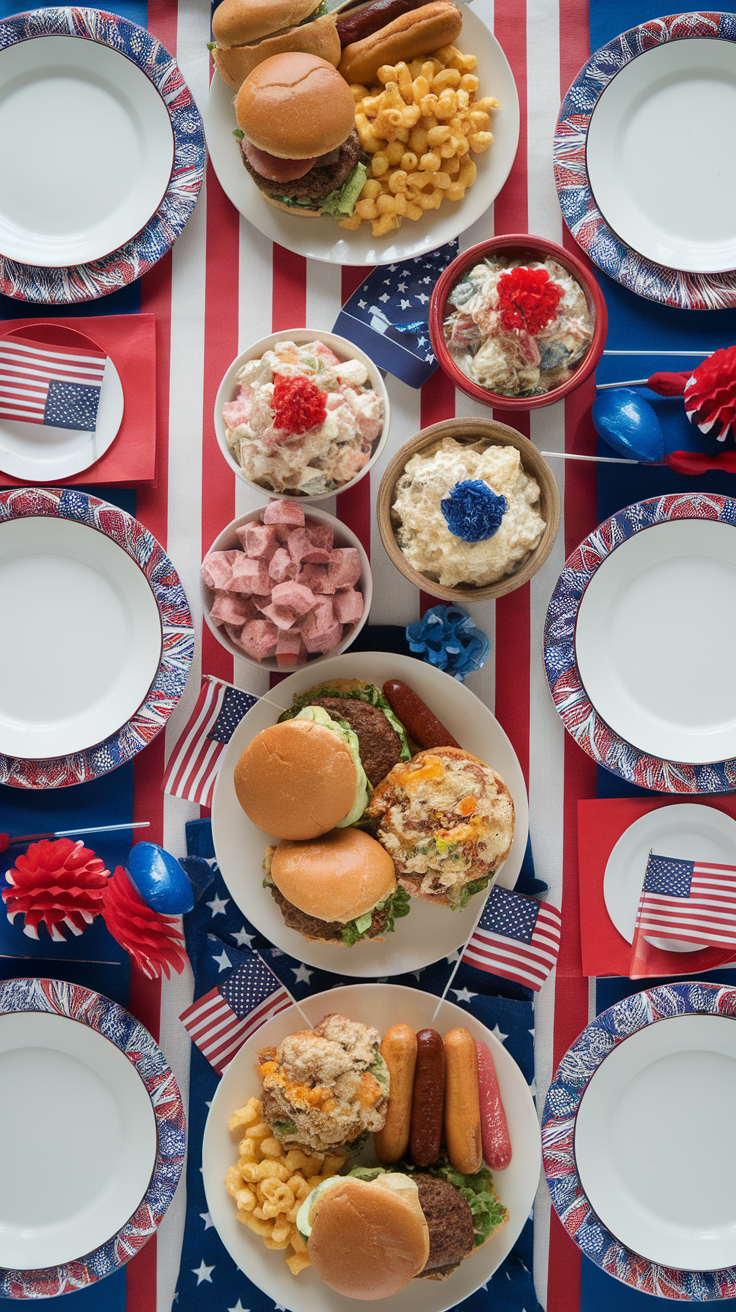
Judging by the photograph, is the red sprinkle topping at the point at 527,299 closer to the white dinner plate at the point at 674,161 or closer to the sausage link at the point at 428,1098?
the white dinner plate at the point at 674,161

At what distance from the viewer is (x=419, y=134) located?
2.81 m

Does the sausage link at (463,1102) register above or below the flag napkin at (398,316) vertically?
below

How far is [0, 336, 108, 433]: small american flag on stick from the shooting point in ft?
9.67

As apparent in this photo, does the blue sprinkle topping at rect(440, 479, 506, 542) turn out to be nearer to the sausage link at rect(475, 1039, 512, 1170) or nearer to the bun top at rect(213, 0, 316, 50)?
the bun top at rect(213, 0, 316, 50)

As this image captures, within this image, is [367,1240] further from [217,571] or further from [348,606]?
[217,571]

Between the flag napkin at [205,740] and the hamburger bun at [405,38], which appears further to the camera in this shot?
the flag napkin at [205,740]

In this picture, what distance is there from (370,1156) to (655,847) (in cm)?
139

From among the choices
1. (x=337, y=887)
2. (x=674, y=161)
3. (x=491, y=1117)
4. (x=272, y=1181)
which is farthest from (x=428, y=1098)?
(x=674, y=161)

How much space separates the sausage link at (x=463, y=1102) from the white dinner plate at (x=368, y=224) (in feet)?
8.42

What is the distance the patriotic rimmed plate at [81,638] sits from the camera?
2.94 meters

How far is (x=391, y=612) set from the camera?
3.05 m

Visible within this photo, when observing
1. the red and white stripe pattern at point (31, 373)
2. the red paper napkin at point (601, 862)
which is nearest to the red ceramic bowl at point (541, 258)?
the red and white stripe pattern at point (31, 373)

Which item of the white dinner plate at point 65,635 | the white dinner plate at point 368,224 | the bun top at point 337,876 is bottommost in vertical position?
the bun top at point 337,876

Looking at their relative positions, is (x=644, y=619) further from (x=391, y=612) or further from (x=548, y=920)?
(x=548, y=920)
